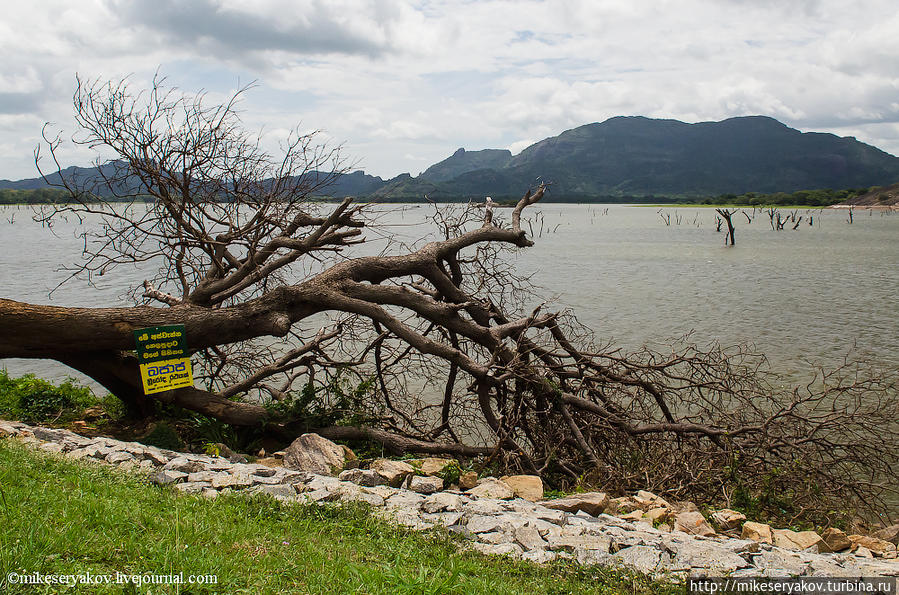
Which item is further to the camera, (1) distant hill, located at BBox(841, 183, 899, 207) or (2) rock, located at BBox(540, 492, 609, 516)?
(1) distant hill, located at BBox(841, 183, 899, 207)

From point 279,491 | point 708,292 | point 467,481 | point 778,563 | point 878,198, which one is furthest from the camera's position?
point 878,198

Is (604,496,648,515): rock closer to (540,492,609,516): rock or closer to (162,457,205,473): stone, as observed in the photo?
(540,492,609,516): rock

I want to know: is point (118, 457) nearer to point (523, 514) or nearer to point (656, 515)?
point (523, 514)

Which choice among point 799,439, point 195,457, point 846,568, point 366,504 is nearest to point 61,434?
point 195,457

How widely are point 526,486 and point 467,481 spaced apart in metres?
0.63

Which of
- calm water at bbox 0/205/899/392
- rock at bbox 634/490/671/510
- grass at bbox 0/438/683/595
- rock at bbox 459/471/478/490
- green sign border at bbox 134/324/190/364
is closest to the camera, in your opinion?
grass at bbox 0/438/683/595

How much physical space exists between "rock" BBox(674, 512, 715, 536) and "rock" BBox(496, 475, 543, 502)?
51.9 inches

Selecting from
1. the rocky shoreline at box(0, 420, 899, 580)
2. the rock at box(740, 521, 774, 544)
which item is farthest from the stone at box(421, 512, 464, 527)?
the rock at box(740, 521, 774, 544)

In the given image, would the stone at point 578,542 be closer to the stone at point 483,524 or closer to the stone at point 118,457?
the stone at point 483,524

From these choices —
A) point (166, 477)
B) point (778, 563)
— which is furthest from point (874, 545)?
point (166, 477)

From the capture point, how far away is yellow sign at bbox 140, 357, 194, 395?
289 inches

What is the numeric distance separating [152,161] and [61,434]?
4.13m

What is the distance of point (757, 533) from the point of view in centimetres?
539

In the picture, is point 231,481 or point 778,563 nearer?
point 778,563
